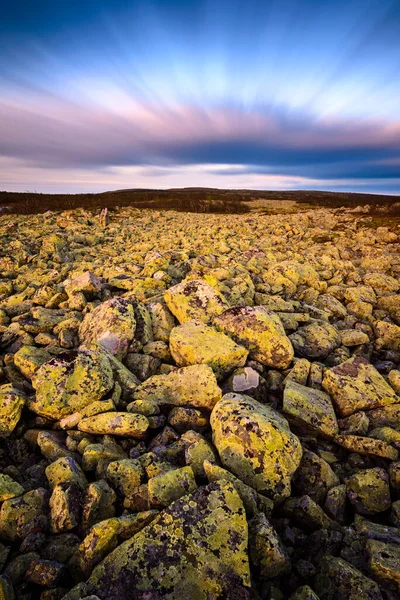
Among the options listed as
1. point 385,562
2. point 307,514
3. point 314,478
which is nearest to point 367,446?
point 314,478

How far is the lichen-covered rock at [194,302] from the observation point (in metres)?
6.52

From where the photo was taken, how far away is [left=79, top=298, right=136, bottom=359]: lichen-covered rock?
5637 millimetres

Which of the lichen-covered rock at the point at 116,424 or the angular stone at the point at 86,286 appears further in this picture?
the angular stone at the point at 86,286

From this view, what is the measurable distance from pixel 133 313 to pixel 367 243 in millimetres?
15943

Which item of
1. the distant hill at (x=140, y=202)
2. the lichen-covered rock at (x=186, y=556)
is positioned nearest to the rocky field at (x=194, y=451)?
the lichen-covered rock at (x=186, y=556)

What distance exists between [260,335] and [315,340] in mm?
1406

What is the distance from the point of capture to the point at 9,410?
161 inches

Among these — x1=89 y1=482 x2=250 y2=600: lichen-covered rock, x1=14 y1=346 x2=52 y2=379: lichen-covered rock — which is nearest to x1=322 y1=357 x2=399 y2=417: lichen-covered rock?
x1=89 y1=482 x2=250 y2=600: lichen-covered rock

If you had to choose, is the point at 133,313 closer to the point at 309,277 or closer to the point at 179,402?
the point at 179,402

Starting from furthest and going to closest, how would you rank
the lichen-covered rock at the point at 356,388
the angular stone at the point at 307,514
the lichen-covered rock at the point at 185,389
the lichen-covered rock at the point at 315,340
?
the lichen-covered rock at the point at 315,340 → the lichen-covered rock at the point at 356,388 → the lichen-covered rock at the point at 185,389 → the angular stone at the point at 307,514

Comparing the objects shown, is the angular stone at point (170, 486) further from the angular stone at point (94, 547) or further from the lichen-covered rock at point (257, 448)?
the lichen-covered rock at point (257, 448)

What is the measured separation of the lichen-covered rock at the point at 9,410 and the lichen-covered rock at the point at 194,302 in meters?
3.18

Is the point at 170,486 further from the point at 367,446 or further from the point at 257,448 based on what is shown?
the point at 367,446

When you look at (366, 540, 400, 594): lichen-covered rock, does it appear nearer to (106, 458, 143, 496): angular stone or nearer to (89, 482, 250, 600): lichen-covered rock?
(89, 482, 250, 600): lichen-covered rock
